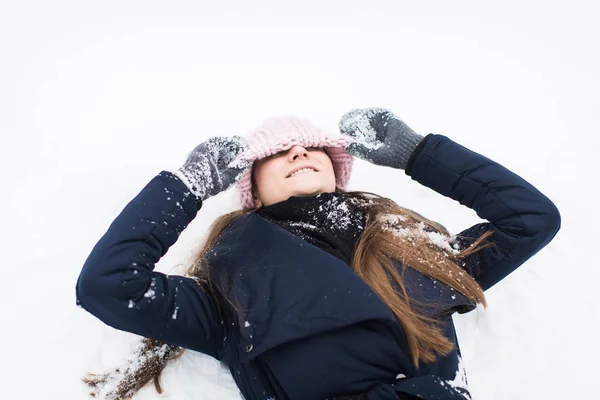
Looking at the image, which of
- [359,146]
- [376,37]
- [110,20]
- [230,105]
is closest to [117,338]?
[359,146]

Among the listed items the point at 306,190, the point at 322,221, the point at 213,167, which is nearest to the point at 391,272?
the point at 322,221

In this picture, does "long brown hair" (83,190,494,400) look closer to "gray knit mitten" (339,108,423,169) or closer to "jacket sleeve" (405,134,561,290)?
"jacket sleeve" (405,134,561,290)

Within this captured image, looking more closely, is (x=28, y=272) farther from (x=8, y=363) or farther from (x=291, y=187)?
(x=291, y=187)

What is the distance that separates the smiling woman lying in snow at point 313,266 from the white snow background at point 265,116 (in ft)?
1.45

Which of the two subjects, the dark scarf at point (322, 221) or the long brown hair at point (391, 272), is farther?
the dark scarf at point (322, 221)

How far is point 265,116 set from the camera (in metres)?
2.90

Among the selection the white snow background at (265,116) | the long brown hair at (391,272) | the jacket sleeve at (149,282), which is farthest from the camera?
the white snow background at (265,116)

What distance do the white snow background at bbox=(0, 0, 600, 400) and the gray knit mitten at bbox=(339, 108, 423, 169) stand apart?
638 mm

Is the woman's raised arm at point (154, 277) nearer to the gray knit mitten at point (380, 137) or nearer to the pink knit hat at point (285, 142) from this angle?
the pink knit hat at point (285, 142)

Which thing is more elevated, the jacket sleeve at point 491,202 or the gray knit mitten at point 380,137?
the gray knit mitten at point 380,137

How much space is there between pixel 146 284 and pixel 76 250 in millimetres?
942

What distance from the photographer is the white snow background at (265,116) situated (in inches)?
79.9

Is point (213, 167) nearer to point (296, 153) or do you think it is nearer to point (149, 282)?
point (296, 153)

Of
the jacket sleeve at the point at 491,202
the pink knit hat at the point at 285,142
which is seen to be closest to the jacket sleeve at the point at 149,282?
the pink knit hat at the point at 285,142
